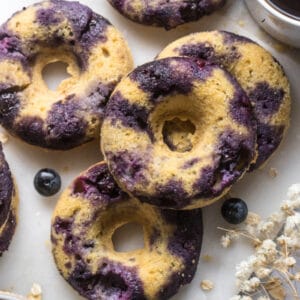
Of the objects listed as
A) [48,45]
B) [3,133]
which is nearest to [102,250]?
[3,133]

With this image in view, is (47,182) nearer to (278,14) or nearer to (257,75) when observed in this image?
(257,75)

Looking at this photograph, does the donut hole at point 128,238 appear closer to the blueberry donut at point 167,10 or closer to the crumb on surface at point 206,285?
the crumb on surface at point 206,285

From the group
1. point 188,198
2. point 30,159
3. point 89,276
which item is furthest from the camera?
point 30,159

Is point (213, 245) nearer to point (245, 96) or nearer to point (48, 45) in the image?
point (245, 96)

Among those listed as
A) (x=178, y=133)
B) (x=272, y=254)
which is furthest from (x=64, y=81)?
(x=272, y=254)

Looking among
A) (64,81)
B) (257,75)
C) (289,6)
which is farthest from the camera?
(64,81)

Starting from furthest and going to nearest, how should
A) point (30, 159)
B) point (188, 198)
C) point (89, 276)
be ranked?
1. point (30, 159)
2. point (89, 276)
3. point (188, 198)

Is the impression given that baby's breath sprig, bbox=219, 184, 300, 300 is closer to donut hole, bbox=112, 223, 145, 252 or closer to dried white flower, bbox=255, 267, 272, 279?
dried white flower, bbox=255, 267, 272, 279

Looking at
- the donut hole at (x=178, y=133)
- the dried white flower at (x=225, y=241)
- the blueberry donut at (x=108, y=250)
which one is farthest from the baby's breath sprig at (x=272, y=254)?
the donut hole at (x=178, y=133)
